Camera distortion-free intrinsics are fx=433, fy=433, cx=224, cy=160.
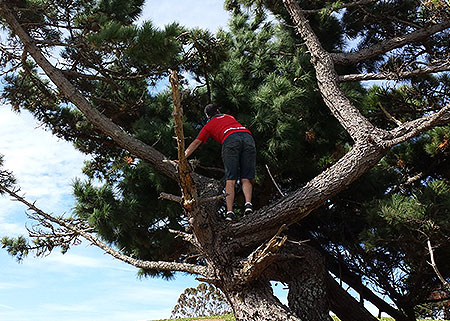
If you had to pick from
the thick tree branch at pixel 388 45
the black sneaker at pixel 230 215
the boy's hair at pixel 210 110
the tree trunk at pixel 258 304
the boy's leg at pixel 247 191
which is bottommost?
the tree trunk at pixel 258 304

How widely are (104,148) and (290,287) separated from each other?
160 inches

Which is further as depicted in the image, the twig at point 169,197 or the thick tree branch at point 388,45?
the thick tree branch at point 388,45

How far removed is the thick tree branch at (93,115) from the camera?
526 cm

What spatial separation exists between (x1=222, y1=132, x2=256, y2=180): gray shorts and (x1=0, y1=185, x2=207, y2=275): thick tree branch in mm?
1211

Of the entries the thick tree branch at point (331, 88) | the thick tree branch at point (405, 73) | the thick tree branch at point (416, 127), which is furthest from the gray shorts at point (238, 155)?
the thick tree branch at point (405, 73)

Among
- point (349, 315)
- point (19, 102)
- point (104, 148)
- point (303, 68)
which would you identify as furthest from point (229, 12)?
point (349, 315)

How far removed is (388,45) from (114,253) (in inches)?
191

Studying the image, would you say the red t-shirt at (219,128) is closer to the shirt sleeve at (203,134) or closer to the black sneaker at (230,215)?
the shirt sleeve at (203,134)

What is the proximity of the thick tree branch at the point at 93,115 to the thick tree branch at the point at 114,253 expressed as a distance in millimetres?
1107

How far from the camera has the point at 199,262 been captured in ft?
24.6

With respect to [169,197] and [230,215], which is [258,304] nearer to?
[230,215]

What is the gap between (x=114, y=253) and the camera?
5652 mm

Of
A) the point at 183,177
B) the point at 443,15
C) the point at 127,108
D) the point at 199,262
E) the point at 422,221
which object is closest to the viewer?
the point at 183,177

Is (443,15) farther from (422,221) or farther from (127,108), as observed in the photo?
(127,108)
